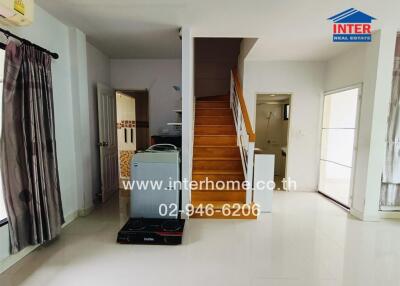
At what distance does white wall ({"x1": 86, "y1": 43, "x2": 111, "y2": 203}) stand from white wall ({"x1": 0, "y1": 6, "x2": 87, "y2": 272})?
→ 400mm

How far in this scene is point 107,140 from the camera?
12.8ft

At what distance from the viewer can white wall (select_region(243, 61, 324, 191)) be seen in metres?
4.38

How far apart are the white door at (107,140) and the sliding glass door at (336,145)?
4.23 metres

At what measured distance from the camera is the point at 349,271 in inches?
79.7

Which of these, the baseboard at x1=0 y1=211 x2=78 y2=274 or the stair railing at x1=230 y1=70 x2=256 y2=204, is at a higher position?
the stair railing at x1=230 y1=70 x2=256 y2=204

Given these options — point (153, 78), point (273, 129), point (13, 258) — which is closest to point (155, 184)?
point (13, 258)

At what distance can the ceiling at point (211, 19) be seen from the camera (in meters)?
2.30

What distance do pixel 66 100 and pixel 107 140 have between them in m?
1.13

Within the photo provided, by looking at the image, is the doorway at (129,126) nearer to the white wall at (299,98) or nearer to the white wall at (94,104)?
the white wall at (94,104)

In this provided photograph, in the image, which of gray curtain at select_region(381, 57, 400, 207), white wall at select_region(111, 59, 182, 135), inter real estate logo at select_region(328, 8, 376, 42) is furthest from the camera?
white wall at select_region(111, 59, 182, 135)

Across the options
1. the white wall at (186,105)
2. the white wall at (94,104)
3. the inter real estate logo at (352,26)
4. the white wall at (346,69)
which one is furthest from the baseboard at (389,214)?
the white wall at (94,104)

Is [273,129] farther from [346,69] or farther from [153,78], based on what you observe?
[153,78]

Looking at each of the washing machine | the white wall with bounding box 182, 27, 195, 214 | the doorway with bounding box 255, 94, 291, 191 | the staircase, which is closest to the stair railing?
the staircase

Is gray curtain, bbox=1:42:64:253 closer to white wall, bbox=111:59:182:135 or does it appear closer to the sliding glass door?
white wall, bbox=111:59:182:135
